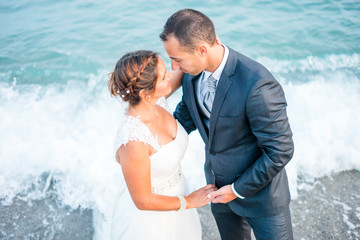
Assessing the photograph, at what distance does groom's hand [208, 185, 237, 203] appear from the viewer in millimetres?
2479

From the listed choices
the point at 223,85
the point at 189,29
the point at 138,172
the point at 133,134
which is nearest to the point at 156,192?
the point at 138,172

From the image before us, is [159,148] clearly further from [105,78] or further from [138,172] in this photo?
[105,78]

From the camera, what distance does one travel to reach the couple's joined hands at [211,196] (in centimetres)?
249

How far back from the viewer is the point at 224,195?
249 centimetres

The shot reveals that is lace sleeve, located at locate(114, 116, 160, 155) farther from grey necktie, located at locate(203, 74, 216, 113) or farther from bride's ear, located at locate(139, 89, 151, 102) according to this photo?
grey necktie, located at locate(203, 74, 216, 113)

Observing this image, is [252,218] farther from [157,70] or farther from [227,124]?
[157,70]

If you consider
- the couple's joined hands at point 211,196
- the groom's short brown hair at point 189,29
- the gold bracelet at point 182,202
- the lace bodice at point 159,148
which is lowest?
the gold bracelet at point 182,202

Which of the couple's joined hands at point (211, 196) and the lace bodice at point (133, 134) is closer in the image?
the lace bodice at point (133, 134)

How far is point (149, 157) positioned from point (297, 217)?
84.9 inches

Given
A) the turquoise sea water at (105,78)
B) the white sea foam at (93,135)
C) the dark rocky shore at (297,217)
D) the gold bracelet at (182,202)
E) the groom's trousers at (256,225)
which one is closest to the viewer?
the groom's trousers at (256,225)

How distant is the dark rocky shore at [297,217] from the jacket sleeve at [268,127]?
1564mm

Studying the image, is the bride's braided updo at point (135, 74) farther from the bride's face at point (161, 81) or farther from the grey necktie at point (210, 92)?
the grey necktie at point (210, 92)

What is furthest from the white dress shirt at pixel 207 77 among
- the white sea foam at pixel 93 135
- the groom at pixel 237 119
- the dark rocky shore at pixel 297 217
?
the dark rocky shore at pixel 297 217

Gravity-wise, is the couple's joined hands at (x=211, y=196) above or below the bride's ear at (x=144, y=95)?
below
